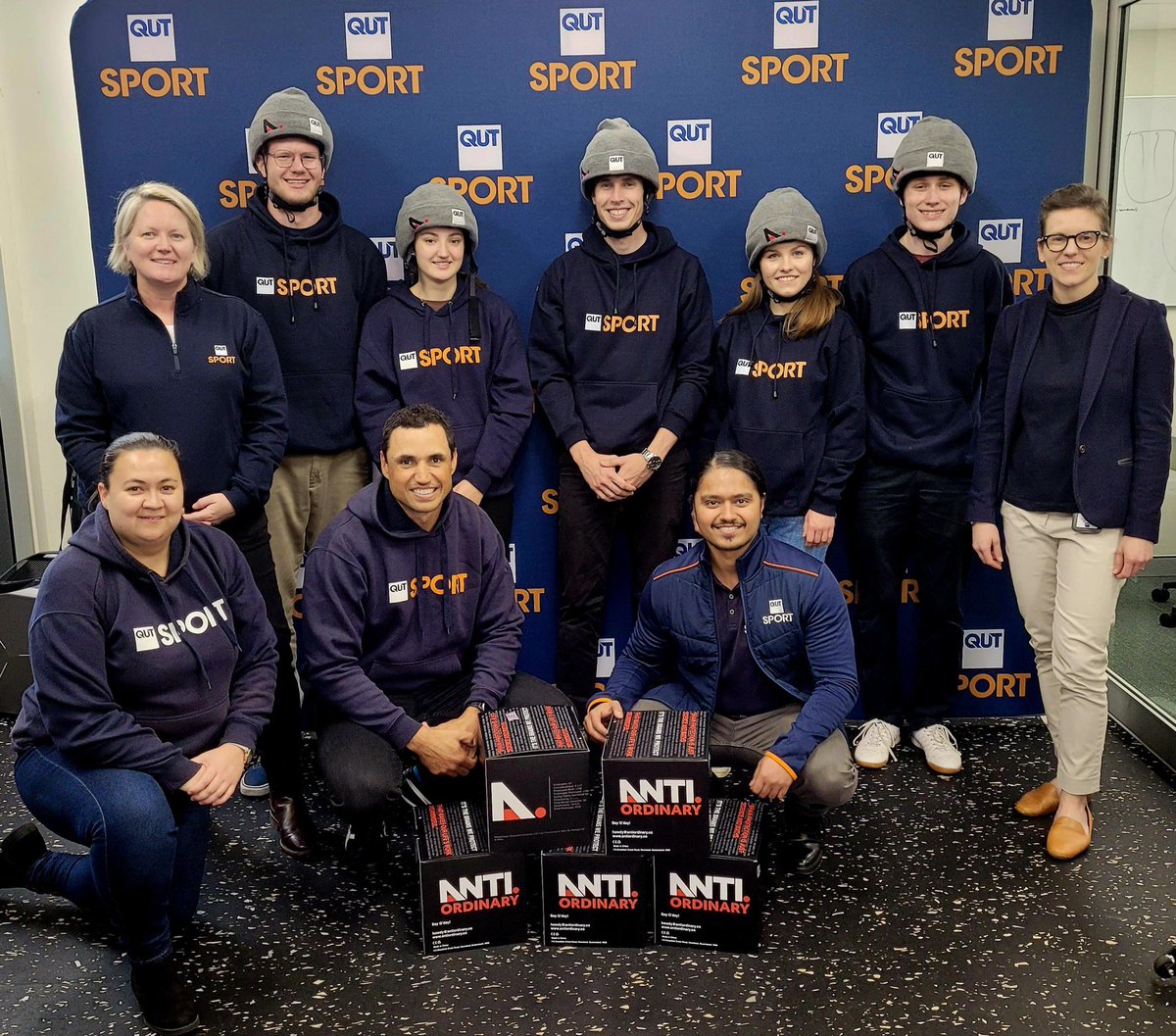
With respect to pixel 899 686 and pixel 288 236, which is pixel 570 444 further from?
pixel 899 686

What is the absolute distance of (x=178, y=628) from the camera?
2.38 m

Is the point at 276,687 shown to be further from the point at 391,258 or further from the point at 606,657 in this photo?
the point at 391,258

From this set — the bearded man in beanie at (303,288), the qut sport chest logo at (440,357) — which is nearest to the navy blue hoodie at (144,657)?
the bearded man in beanie at (303,288)

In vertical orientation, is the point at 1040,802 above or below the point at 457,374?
below

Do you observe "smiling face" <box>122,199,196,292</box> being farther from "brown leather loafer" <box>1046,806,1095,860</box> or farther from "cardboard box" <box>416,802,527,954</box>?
"brown leather loafer" <box>1046,806,1095,860</box>

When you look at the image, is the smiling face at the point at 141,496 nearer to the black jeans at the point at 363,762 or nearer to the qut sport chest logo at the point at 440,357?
the black jeans at the point at 363,762

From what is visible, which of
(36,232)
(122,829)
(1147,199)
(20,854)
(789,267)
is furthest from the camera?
(36,232)

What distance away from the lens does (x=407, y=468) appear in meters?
2.70

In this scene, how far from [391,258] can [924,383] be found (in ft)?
5.53

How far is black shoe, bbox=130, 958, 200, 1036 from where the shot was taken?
2.22 metres

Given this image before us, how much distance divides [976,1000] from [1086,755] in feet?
2.79

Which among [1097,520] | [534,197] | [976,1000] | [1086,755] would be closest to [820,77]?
[534,197]

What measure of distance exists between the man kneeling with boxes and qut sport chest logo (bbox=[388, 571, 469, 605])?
0.46m

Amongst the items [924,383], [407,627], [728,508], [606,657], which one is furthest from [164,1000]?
[924,383]
